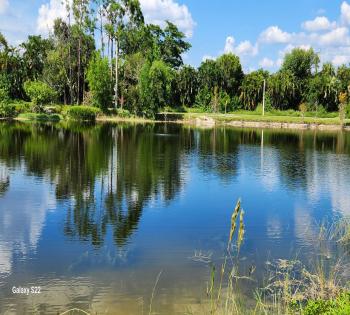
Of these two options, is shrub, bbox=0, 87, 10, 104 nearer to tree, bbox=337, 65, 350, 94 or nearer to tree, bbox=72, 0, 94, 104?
tree, bbox=72, 0, 94, 104

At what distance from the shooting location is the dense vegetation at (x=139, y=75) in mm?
76875

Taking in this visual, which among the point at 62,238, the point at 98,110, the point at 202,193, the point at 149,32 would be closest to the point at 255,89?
the point at 149,32

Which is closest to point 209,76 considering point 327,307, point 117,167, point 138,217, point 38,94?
point 38,94

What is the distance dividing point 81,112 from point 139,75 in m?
12.4

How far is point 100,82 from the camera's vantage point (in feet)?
247

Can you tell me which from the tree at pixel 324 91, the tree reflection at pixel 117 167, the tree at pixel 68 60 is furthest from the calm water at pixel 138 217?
the tree at pixel 324 91

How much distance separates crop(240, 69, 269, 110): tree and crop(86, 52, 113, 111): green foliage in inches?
1227

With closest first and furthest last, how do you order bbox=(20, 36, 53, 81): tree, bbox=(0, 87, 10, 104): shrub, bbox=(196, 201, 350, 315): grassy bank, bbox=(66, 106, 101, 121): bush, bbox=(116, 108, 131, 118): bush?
bbox=(196, 201, 350, 315): grassy bank → bbox=(0, 87, 10, 104): shrub → bbox=(66, 106, 101, 121): bush → bbox=(116, 108, 131, 118): bush → bbox=(20, 36, 53, 81): tree

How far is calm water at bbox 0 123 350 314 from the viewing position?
35.9 ft

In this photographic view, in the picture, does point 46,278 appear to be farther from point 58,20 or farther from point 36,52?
point 36,52

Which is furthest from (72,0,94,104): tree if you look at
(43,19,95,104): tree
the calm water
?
the calm water

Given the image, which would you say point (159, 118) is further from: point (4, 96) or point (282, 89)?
point (282, 89)

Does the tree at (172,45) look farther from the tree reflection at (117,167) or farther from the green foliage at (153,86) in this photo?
the tree reflection at (117,167)

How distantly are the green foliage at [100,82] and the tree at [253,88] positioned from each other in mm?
31168
